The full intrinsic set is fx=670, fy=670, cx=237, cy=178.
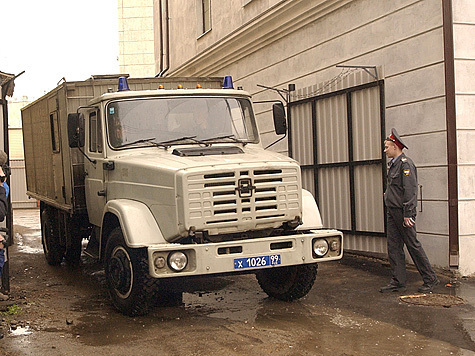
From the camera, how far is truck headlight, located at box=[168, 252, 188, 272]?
6320 millimetres

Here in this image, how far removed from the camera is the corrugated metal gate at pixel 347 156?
10164 mm

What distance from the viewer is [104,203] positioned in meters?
8.09

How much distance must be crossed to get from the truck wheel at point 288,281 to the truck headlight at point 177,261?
5.10 ft

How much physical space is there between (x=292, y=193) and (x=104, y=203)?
2.49 metres

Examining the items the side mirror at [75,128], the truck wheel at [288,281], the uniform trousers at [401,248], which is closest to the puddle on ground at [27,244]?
the side mirror at [75,128]

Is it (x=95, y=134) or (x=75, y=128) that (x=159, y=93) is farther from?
(x=75, y=128)

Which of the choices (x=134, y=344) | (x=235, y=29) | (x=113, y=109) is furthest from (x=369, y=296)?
(x=235, y=29)

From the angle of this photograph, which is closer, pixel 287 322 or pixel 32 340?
pixel 32 340

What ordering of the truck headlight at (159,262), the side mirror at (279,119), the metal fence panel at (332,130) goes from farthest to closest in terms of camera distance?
the metal fence panel at (332,130) → the side mirror at (279,119) → the truck headlight at (159,262)

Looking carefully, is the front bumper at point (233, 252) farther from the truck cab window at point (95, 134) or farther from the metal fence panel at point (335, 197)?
the metal fence panel at point (335, 197)

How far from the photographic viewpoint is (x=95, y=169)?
8.29 m

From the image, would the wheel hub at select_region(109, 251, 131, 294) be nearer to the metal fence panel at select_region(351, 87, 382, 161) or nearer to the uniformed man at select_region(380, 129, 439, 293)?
the uniformed man at select_region(380, 129, 439, 293)

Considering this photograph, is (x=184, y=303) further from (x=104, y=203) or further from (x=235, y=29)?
(x=235, y=29)

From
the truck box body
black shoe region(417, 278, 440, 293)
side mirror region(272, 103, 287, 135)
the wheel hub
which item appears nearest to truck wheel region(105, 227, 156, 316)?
the wheel hub
